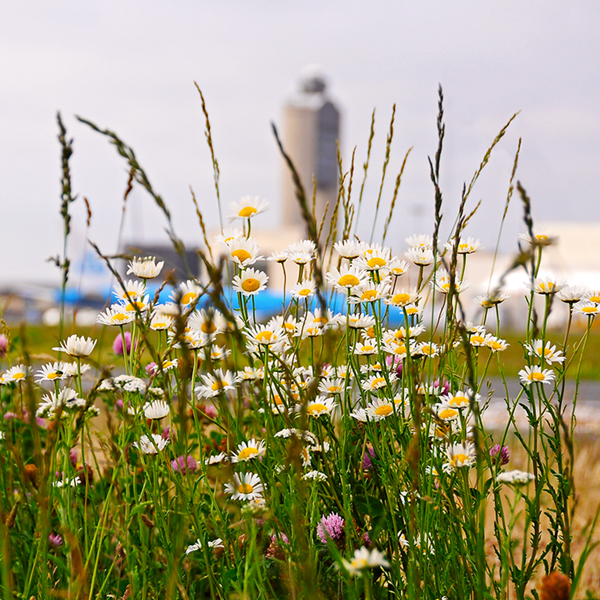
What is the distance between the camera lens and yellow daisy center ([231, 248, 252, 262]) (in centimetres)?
123

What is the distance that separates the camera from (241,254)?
1.24m

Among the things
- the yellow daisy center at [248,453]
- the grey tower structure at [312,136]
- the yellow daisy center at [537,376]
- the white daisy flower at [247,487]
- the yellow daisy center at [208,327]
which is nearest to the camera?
the yellow daisy center at [208,327]

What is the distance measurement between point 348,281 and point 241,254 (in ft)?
0.71

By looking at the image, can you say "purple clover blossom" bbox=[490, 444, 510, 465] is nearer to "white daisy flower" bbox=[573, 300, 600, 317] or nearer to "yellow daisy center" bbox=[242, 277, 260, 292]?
"white daisy flower" bbox=[573, 300, 600, 317]

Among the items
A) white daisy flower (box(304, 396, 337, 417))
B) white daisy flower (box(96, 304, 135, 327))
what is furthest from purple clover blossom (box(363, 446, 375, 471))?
white daisy flower (box(96, 304, 135, 327))

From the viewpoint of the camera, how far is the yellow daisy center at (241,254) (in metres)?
1.23

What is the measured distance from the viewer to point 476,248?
1.36 meters

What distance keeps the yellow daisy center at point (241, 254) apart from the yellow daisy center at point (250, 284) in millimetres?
75

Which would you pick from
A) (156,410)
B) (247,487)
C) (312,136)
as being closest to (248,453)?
(247,487)

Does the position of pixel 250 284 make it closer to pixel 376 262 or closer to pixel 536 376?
pixel 376 262


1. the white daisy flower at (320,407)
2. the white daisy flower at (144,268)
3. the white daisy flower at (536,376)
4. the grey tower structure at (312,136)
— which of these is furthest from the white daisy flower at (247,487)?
the grey tower structure at (312,136)

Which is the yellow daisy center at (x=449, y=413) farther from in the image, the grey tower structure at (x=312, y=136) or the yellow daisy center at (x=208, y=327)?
the grey tower structure at (x=312, y=136)

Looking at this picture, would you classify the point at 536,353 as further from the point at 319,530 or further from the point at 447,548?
the point at 319,530

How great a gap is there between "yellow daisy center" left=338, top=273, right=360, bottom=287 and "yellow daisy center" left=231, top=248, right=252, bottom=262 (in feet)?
0.62
